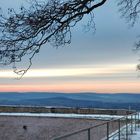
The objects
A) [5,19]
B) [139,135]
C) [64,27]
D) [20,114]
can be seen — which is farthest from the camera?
[20,114]

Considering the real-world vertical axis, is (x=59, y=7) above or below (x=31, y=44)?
above

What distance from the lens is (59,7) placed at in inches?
541

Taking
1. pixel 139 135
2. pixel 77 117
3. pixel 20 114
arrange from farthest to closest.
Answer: pixel 20 114
pixel 77 117
pixel 139 135

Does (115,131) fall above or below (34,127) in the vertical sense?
above

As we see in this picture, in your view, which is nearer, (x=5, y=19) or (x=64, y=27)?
(x=5, y=19)

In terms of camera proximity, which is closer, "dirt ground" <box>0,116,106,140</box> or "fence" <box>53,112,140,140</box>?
"fence" <box>53,112,140,140</box>

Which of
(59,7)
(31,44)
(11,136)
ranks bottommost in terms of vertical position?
(11,136)

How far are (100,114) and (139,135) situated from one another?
2002cm

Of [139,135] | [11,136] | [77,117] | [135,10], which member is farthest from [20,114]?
[135,10]

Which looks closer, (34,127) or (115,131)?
(115,131)

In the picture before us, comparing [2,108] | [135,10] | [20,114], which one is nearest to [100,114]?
[20,114]

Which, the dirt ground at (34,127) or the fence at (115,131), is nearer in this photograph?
the fence at (115,131)

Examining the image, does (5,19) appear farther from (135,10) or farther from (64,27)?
(135,10)

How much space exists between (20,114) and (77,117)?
5.94m
